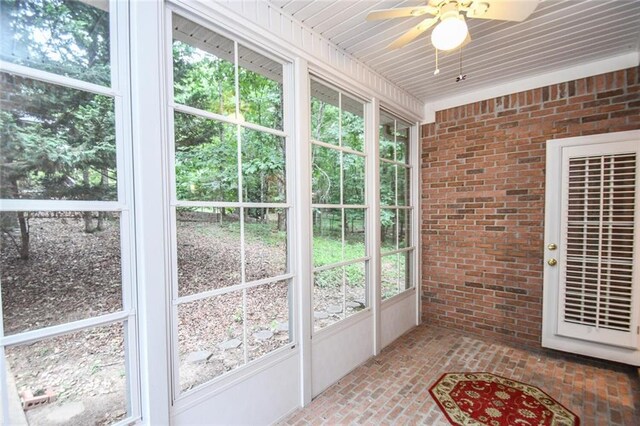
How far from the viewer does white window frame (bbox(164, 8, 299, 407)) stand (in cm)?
151

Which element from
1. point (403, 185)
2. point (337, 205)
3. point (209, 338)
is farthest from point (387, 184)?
point (209, 338)

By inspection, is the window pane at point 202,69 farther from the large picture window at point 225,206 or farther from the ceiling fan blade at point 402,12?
the ceiling fan blade at point 402,12

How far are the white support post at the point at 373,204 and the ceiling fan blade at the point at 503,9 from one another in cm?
138

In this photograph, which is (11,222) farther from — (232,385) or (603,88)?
(603,88)

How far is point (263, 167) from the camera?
6.54 feet

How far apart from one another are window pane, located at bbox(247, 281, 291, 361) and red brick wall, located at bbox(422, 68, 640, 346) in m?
2.39

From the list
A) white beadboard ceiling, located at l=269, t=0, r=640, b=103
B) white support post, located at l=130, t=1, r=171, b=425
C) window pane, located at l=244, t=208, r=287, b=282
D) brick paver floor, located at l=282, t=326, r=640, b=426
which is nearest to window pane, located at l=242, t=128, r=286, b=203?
window pane, located at l=244, t=208, r=287, b=282

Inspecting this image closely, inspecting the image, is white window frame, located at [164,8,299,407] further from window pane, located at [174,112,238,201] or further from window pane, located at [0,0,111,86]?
window pane, located at [0,0,111,86]

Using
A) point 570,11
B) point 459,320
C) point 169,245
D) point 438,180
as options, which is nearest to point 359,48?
point 570,11

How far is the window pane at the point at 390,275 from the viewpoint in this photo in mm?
3174

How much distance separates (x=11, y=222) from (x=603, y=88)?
4.50 m

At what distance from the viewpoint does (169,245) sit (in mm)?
1486

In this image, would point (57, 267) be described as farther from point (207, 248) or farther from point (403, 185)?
point (403, 185)

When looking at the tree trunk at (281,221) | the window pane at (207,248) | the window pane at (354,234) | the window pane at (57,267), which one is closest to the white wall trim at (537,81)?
the window pane at (354,234)
